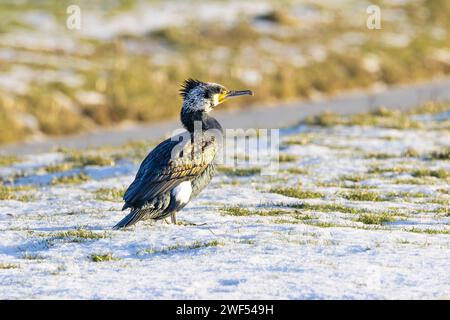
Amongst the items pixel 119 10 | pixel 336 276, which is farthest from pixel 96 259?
pixel 119 10

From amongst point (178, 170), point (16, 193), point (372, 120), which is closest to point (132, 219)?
point (178, 170)

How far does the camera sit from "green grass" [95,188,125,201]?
55.5 ft

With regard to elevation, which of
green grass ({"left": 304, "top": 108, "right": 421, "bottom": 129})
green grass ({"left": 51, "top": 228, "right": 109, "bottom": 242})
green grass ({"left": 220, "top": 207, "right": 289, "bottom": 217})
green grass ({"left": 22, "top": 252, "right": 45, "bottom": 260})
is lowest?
green grass ({"left": 22, "top": 252, "right": 45, "bottom": 260})

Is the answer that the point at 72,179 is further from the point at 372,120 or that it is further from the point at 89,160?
the point at 372,120

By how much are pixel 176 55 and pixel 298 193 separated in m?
27.9

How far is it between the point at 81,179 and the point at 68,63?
825 inches

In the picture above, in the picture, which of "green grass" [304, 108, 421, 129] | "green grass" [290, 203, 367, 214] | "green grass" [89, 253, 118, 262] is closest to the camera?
"green grass" [89, 253, 118, 262]

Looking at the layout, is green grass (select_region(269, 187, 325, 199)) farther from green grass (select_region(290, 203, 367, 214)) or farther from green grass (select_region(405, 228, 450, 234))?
green grass (select_region(405, 228, 450, 234))

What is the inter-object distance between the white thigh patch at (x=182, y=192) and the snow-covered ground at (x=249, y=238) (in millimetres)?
456

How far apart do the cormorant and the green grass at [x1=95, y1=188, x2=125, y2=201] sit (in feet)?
10.5

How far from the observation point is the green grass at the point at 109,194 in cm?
1692

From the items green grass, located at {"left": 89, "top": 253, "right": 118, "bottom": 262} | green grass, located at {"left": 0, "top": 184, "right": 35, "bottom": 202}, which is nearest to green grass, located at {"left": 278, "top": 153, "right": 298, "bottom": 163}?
green grass, located at {"left": 0, "top": 184, "right": 35, "bottom": 202}

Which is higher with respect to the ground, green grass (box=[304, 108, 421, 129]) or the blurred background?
the blurred background
